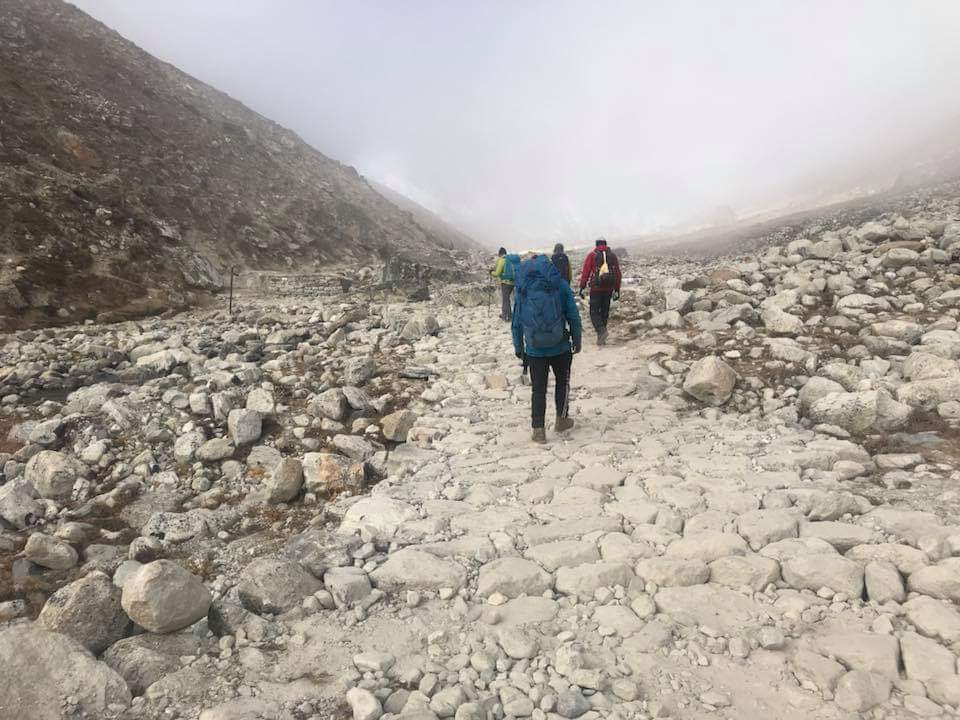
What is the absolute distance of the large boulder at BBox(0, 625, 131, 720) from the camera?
311cm

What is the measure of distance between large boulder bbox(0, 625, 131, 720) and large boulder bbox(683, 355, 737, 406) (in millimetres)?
7649

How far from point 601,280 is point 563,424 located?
5.09 m

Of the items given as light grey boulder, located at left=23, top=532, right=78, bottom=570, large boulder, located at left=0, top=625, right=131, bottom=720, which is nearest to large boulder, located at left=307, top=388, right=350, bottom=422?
light grey boulder, located at left=23, top=532, right=78, bottom=570

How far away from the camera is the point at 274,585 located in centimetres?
425

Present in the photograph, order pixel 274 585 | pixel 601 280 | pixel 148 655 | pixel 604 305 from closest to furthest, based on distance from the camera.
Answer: pixel 148 655 < pixel 274 585 < pixel 601 280 < pixel 604 305

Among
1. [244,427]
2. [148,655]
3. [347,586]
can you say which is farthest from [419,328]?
[148,655]

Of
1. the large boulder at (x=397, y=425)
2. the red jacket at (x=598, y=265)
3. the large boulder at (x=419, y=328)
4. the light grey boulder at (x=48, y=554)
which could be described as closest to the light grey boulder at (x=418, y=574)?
the light grey boulder at (x=48, y=554)

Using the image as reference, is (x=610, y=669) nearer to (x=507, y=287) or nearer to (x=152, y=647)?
(x=152, y=647)

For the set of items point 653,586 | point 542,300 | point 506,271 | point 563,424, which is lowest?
point 653,586

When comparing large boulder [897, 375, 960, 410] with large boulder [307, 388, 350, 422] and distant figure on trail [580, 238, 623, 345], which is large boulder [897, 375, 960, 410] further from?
large boulder [307, 388, 350, 422]

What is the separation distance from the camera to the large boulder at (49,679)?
10.2ft

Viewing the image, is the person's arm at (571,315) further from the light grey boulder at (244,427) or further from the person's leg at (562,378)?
the light grey boulder at (244,427)

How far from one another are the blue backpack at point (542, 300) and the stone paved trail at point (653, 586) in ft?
5.13

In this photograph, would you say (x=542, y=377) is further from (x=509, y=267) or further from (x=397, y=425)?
(x=509, y=267)
